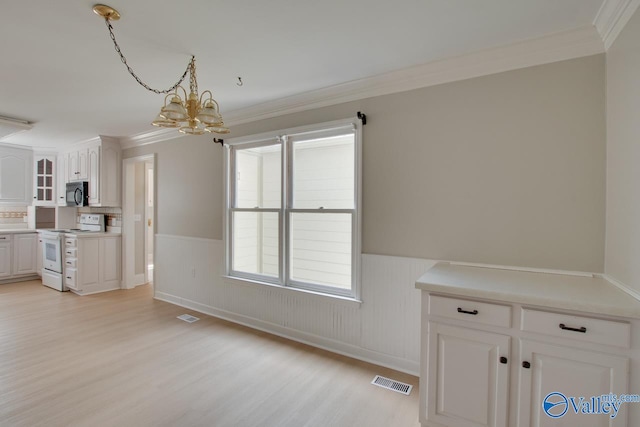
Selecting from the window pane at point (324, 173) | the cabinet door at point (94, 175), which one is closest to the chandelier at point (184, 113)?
the window pane at point (324, 173)

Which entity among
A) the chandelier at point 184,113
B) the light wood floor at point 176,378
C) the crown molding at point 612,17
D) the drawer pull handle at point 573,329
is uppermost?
the crown molding at point 612,17

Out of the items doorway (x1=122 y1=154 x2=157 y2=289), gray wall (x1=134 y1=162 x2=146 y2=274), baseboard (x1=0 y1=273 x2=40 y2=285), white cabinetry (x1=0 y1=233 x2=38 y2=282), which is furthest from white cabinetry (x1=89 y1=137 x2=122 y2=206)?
baseboard (x1=0 y1=273 x2=40 y2=285)

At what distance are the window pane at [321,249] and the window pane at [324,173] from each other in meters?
0.14

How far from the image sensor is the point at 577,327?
4.87ft

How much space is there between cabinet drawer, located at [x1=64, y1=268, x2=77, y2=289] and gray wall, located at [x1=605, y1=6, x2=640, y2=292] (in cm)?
644

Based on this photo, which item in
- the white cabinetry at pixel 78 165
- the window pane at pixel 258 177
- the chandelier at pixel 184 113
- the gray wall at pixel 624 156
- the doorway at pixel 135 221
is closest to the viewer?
the gray wall at pixel 624 156

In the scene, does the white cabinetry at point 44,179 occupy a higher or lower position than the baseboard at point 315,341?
higher

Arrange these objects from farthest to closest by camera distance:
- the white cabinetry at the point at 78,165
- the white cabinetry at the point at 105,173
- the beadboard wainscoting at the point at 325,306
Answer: the white cabinetry at the point at 78,165, the white cabinetry at the point at 105,173, the beadboard wainscoting at the point at 325,306

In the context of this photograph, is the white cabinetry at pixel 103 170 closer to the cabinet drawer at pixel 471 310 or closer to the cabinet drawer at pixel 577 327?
the cabinet drawer at pixel 471 310

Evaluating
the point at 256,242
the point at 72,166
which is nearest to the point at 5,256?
the point at 72,166

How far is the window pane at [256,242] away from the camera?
3.53m

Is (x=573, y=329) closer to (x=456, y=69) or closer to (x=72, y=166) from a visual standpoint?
(x=456, y=69)

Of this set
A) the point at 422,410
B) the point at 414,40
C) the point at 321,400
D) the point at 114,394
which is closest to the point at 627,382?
the point at 422,410

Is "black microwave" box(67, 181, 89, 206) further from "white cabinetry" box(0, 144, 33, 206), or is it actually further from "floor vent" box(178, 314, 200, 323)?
"floor vent" box(178, 314, 200, 323)
